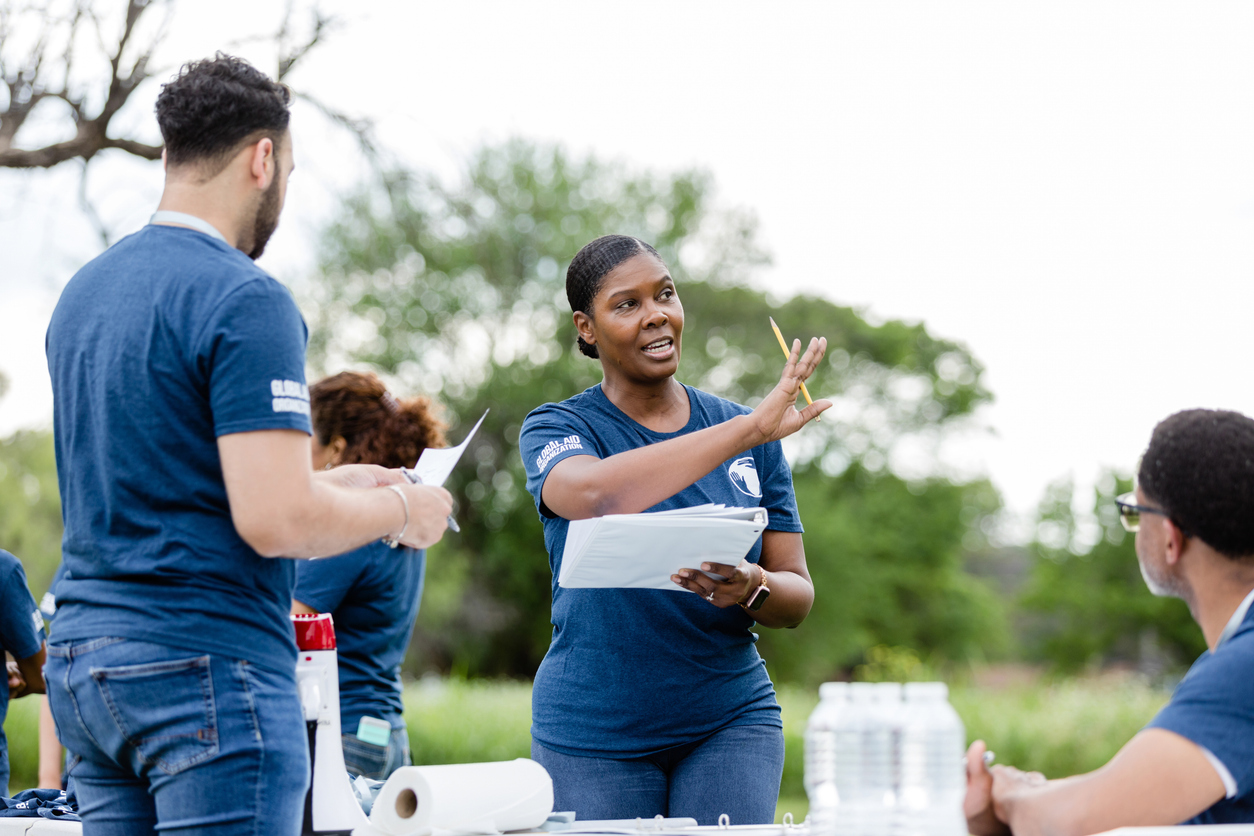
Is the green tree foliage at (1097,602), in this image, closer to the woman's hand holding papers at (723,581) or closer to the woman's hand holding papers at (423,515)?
the woman's hand holding papers at (723,581)

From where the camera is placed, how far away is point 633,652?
2.79 m

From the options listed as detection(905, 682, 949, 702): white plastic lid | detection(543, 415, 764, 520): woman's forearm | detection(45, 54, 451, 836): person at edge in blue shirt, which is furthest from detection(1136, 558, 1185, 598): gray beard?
detection(45, 54, 451, 836): person at edge in blue shirt

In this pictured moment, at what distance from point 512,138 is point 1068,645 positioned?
2535 centimetres

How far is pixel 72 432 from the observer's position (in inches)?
75.3

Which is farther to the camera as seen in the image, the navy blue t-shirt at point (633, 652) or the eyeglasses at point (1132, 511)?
the navy blue t-shirt at point (633, 652)

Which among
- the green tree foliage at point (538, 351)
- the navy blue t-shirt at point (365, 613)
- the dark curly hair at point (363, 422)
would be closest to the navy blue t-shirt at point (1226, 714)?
the navy blue t-shirt at point (365, 613)

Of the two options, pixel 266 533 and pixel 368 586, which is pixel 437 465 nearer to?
→ pixel 266 533

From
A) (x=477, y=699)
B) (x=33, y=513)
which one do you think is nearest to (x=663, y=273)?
(x=477, y=699)

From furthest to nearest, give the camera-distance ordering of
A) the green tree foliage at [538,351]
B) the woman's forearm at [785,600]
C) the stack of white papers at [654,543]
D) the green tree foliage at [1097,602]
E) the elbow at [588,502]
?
the green tree foliage at [1097,602]
the green tree foliage at [538,351]
the woman's forearm at [785,600]
the elbow at [588,502]
the stack of white papers at [654,543]

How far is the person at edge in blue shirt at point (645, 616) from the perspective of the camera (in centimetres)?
264

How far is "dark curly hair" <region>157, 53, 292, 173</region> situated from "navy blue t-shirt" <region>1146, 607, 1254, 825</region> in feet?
6.08

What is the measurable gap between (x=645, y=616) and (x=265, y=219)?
137cm

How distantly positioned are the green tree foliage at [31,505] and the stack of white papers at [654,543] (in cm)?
1504

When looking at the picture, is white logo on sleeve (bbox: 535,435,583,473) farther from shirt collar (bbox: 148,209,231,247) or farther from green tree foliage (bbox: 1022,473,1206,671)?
green tree foliage (bbox: 1022,473,1206,671)
